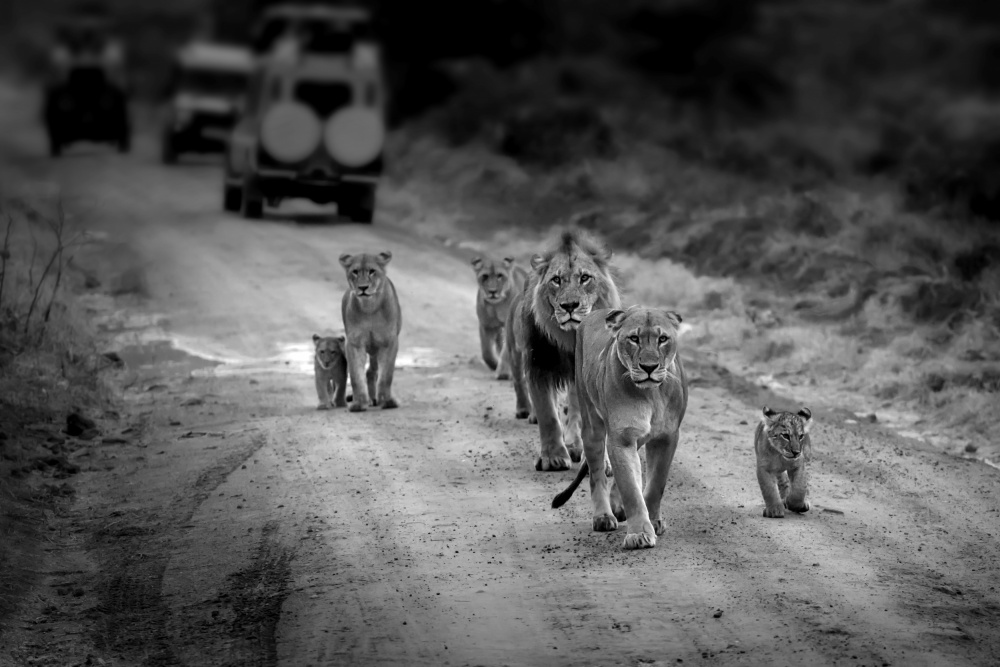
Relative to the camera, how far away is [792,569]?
7.25m

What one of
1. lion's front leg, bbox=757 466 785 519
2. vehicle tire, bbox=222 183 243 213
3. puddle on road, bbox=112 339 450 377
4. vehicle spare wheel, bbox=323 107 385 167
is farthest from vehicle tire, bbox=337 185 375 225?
lion's front leg, bbox=757 466 785 519

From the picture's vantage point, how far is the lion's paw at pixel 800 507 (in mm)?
8312

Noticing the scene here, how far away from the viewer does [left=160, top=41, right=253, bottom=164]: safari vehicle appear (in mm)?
29750

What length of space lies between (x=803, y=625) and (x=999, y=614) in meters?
0.93

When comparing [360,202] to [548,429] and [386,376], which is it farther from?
[548,429]

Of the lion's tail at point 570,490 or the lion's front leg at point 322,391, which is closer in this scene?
the lion's tail at point 570,490

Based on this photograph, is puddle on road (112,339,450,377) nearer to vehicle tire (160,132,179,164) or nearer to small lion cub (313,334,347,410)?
small lion cub (313,334,347,410)

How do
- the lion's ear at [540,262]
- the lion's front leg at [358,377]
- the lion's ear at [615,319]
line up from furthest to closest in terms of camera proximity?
the lion's front leg at [358,377] → the lion's ear at [540,262] → the lion's ear at [615,319]

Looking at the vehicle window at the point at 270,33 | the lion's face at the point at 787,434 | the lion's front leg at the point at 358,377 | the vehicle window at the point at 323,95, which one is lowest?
the lion's front leg at the point at 358,377

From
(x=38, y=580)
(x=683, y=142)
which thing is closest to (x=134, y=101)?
(x=683, y=142)

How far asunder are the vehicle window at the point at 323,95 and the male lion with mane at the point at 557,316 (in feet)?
43.4

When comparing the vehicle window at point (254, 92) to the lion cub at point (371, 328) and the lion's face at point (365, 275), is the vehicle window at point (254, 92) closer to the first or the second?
the lion's face at point (365, 275)

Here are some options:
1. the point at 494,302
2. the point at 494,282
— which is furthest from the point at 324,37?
the point at 494,302

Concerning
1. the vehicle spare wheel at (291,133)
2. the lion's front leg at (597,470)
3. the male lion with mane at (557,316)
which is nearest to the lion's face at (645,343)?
the lion's front leg at (597,470)
